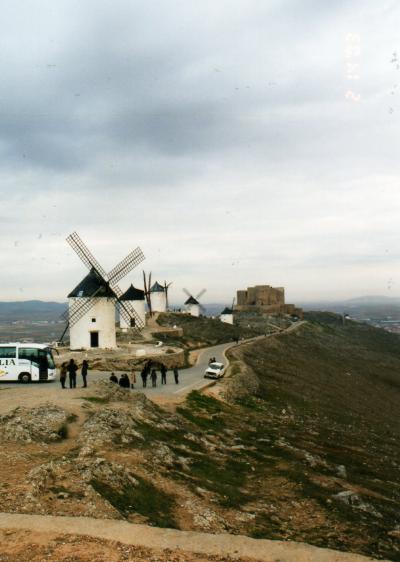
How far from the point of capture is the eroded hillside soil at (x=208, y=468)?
14656 millimetres

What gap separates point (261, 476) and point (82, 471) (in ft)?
26.7

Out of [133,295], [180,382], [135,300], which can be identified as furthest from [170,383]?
[133,295]

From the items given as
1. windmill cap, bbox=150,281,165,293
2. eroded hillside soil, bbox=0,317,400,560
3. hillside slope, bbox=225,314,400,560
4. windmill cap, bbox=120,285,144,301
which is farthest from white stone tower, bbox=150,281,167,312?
eroded hillside soil, bbox=0,317,400,560

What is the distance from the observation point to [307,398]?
148 feet

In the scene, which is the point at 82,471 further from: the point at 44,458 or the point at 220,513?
the point at 220,513

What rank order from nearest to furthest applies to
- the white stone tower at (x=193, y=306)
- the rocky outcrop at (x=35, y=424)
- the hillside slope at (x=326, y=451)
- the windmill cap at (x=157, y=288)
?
the hillside slope at (x=326, y=451) < the rocky outcrop at (x=35, y=424) < the windmill cap at (x=157, y=288) < the white stone tower at (x=193, y=306)

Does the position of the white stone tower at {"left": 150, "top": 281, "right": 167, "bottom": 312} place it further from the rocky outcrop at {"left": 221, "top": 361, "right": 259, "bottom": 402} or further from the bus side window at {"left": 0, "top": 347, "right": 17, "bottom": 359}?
the bus side window at {"left": 0, "top": 347, "right": 17, "bottom": 359}

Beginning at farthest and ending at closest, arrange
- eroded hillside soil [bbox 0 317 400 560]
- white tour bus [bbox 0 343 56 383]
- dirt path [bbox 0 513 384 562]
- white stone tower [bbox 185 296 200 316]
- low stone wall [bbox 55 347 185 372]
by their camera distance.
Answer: white stone tower [bbox 185 296 200 316] → low stone wall [bbox 55 347 185 372] → white tour bus [bbox 0 343 56 383] → eroded hillside soil [bbox 0 317 400 560] → dirt path [bbox 0 513 384 562]

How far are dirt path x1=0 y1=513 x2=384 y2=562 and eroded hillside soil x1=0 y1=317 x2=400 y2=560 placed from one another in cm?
89

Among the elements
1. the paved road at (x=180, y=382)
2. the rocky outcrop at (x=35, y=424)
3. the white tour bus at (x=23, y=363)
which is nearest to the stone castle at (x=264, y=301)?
the paved road at (x=180, y=382)

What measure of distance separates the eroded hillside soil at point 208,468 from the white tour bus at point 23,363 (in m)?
8.09

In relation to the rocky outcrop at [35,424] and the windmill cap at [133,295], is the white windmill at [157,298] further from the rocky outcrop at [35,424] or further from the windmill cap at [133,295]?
the rocky outcrop at [35,424]

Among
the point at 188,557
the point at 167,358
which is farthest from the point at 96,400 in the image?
the point at 167,358

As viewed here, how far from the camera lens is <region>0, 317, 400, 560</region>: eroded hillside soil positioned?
48.1 ft
